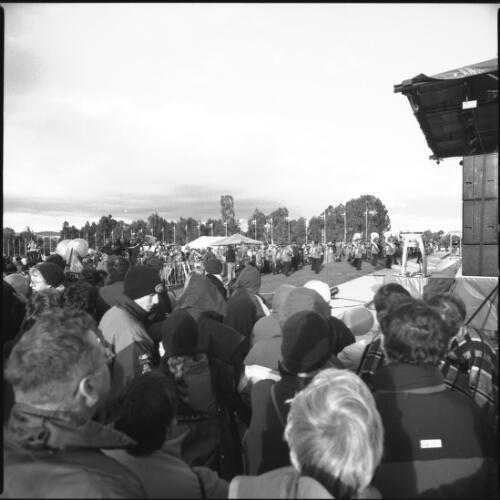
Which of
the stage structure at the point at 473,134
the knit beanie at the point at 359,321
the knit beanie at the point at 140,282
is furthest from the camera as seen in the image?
the stage structure at the point at 473,134

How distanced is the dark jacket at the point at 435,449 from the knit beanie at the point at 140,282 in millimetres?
2131

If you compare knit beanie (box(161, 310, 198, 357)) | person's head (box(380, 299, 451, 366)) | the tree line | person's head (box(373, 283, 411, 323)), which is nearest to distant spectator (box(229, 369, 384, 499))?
person's head (box(380, 299, 451, 366))

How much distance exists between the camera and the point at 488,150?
7.39 meters

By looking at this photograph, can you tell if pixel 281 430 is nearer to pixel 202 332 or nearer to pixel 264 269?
pixel 202 332

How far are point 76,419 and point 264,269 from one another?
81.7 feet

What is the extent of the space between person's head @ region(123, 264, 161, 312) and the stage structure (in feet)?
13.2

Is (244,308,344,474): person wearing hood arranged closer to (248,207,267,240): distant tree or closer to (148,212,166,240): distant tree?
(248,207,267,240): distant tree

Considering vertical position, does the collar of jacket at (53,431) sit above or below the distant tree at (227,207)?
below

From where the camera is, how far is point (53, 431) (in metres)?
1.22

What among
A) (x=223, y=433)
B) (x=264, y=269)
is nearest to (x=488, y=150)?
(x=223, y=433)

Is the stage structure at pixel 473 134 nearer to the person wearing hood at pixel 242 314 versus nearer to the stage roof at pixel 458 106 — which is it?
the stage roof at pixel 458 106

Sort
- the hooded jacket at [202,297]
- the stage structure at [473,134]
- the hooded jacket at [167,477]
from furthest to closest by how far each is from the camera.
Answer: the stage structure at [473,134] < the hooded jacket at [202,297] < the hooded jacket at [167,477]

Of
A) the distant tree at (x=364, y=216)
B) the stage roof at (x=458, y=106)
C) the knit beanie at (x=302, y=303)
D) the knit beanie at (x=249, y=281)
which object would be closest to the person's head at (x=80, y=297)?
the knit beanie at (x=302, y=303)

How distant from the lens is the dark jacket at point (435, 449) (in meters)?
1.77
